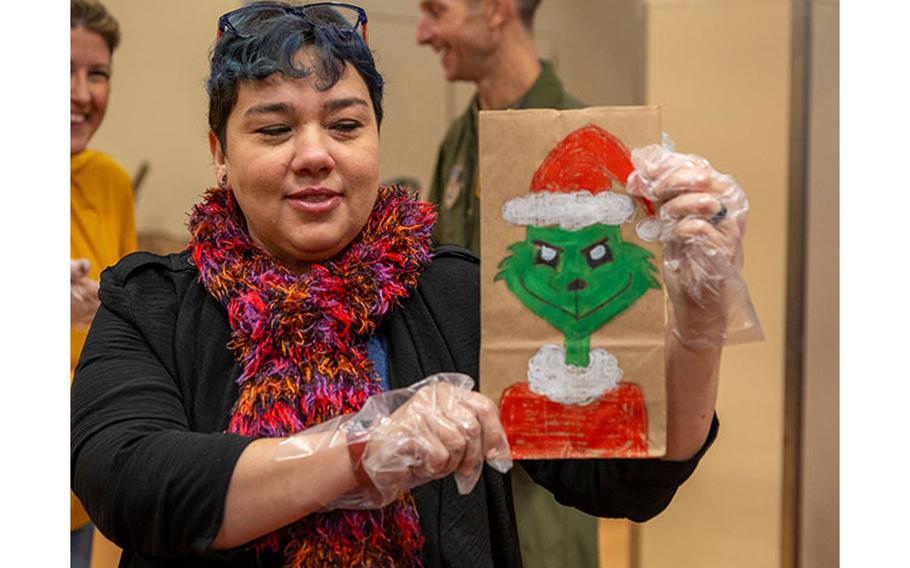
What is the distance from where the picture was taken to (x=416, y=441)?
112 cm

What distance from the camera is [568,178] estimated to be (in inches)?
47.1

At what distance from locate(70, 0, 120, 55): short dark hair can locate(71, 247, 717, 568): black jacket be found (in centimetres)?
125

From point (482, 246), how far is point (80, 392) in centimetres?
49

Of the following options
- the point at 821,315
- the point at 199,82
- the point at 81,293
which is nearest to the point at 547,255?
the point at 81,293

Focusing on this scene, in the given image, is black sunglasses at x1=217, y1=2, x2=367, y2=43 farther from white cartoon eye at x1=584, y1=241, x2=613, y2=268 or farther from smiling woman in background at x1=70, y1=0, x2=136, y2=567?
smiling woman in background at x1=70, y1=0, x2=136, y2=567

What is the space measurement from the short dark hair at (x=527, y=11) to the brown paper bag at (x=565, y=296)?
5.38 ft

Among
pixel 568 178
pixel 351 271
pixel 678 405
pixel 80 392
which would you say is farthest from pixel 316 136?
pixel 678 405

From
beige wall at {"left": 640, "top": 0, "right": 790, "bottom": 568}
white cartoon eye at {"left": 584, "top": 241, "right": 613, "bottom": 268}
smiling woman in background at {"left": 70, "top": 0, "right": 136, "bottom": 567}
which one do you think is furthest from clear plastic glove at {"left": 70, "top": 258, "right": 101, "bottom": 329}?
beige wall at {"left": 640, "top": 0, "right": 790, "bottom": 568}

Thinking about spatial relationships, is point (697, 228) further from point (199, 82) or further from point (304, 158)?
point (199, 82)

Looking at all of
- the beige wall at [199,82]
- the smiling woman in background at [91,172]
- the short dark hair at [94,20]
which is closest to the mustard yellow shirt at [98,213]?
the smiling woman in background at [91,172]

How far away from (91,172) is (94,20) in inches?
13.6

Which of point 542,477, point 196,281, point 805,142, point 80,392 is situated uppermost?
point 805,142

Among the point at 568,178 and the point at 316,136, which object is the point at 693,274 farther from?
the point at 316,136

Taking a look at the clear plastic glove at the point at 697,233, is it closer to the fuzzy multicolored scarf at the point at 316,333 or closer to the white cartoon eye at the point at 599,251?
the white cartoon eye at the point at 599,251
